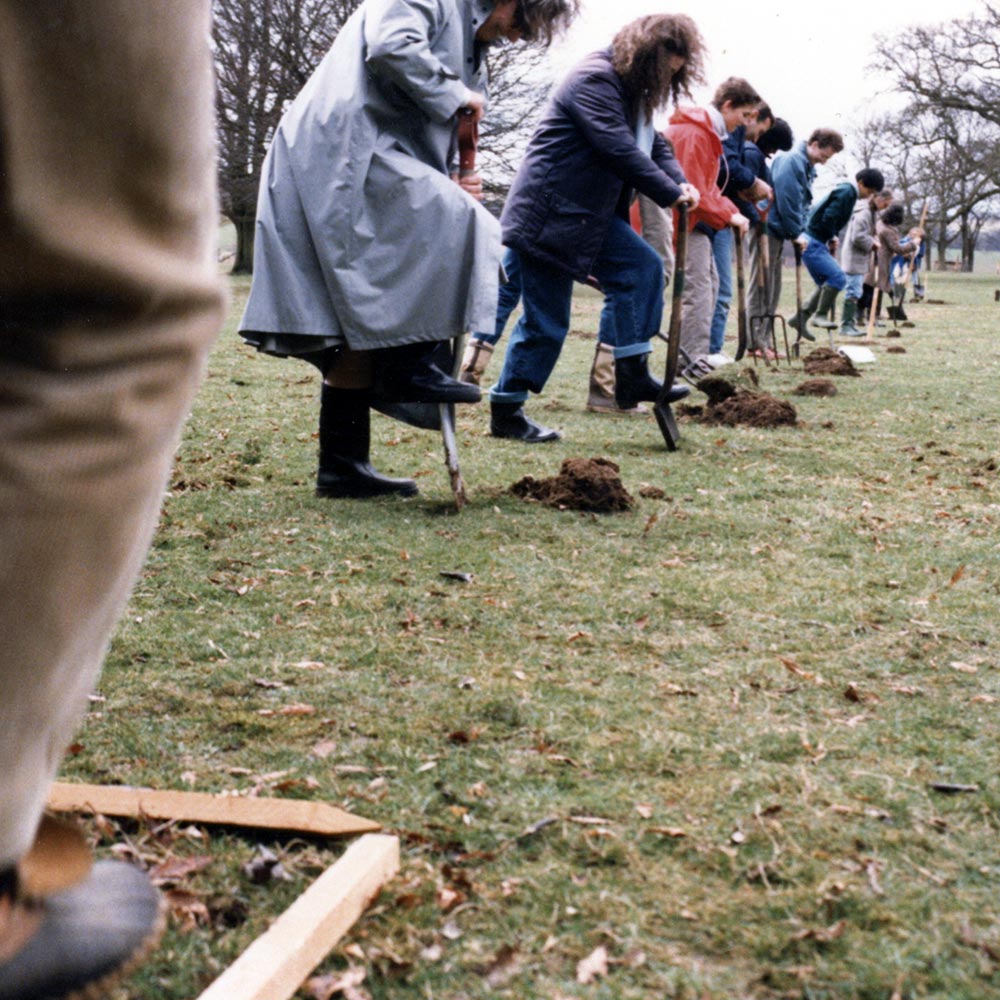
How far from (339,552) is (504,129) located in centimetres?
2764

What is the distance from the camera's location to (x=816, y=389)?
8906 mm

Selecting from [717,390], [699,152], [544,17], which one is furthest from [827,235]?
[544,17]

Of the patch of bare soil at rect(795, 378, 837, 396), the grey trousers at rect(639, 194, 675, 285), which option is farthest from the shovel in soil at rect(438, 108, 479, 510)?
the patch of bare soil at rect(795, 378, 837, 396)

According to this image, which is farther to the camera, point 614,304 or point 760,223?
point 760,223

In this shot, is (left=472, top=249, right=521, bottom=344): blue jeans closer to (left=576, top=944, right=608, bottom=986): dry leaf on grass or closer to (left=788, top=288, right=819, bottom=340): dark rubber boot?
(left=576, top=944, right=608, bottom=986): dry leaf on grass

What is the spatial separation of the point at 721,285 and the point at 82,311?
379 inches

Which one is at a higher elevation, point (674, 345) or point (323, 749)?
point (674, 345)

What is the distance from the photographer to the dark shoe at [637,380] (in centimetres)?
651

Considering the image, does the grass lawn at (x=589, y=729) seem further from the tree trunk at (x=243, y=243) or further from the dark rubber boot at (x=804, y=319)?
the tree trunk at (x=243, y=243)

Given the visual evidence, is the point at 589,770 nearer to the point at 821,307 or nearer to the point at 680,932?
the point at 680,932

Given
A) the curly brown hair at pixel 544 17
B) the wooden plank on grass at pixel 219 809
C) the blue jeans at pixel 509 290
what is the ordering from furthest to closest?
the blue jeans at pixel 509 290 < the curly brown hair at pixel 544 17 < the wooden plank on grass at pixel 219 809

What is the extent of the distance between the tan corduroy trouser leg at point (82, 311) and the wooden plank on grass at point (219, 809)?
0.85m

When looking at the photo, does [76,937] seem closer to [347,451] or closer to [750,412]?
[347,451]

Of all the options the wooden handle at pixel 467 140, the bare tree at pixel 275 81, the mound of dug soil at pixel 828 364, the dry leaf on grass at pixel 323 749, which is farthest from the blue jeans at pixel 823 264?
the bare tree at pixel 275 81
